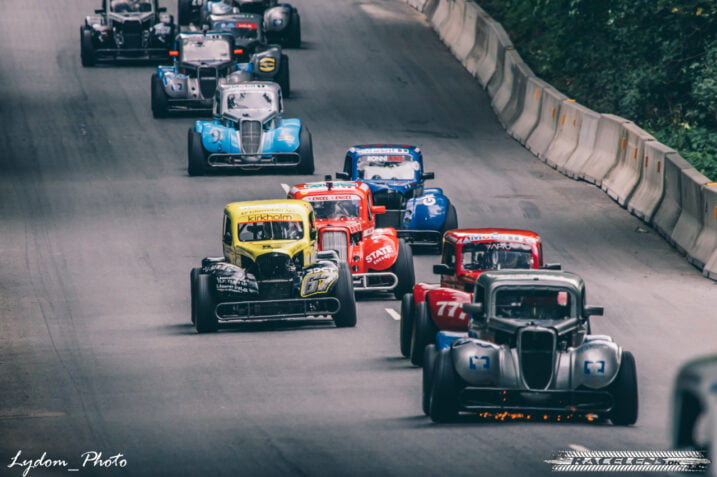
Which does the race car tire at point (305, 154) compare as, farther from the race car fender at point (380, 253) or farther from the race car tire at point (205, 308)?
the race car tire at point (205, 308)

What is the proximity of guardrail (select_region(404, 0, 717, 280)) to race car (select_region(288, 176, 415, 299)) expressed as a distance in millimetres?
4791

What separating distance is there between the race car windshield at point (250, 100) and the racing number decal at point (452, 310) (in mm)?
15111

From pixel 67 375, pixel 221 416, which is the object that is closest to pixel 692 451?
pixel 221 416

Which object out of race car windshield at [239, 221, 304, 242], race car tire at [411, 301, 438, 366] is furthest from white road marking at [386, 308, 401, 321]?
race car tire at [411, 301, 438, 366]

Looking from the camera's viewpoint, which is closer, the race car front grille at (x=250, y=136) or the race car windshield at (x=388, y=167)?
the race car windshield at (x=388, y=167)

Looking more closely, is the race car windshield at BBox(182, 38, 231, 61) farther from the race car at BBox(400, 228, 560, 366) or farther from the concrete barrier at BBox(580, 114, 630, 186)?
the race car at BBox(400, 228, 560, 366)

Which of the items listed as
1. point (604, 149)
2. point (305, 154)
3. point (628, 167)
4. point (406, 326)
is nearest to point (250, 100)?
point (305, 154)

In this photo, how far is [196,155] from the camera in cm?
2967

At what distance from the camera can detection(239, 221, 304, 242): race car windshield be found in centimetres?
1958

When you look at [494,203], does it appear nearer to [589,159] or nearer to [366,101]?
[589,159]

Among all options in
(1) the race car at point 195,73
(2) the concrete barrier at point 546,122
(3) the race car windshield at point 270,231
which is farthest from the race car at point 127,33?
(3) the race car windshield at point 270,231

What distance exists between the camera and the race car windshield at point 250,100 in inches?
1204

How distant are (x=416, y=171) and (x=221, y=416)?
11662 mm

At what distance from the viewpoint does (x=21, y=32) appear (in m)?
45.9
